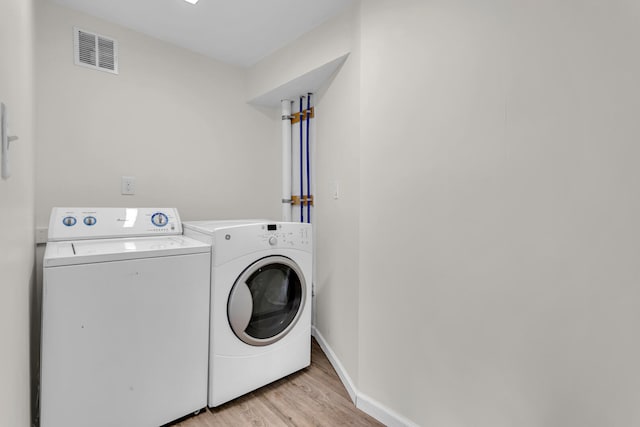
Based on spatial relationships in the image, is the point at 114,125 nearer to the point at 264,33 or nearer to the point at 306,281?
the point at 264,33

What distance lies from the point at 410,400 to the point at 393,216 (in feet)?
2.71

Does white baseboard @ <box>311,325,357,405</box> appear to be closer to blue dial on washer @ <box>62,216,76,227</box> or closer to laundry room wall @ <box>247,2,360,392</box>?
laundry room wall @ <box>247,2,360,392</box>

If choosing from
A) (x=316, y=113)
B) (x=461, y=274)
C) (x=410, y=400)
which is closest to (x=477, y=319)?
(x=461, y=274)

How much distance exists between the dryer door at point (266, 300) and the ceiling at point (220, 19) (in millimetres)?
1480

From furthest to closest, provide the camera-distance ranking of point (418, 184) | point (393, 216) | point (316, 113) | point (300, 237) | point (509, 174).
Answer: point (316, 113), point (300, 237), point (393, 216), point (418, 184), point (509, 174)

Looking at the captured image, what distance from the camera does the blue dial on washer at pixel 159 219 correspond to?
74.7 inches

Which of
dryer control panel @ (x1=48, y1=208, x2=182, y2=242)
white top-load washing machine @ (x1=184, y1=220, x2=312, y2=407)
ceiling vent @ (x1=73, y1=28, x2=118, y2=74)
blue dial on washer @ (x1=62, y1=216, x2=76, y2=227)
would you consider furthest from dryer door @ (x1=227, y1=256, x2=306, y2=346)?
ceiling vent @ (x1=73, y1=28, x2=118, y2=74)

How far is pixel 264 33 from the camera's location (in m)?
2.05

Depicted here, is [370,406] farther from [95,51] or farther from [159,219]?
[95,51]

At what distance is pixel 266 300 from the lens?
1.76m

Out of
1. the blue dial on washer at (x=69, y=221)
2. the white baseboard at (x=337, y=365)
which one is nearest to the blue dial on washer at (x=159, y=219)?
the blue dial on washer at (x=69, y=221)

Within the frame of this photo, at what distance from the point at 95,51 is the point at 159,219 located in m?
1.13

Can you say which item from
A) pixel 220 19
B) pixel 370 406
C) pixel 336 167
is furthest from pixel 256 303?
pixel 220 19

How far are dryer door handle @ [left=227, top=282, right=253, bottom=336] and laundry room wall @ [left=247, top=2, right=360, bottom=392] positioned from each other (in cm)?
57
